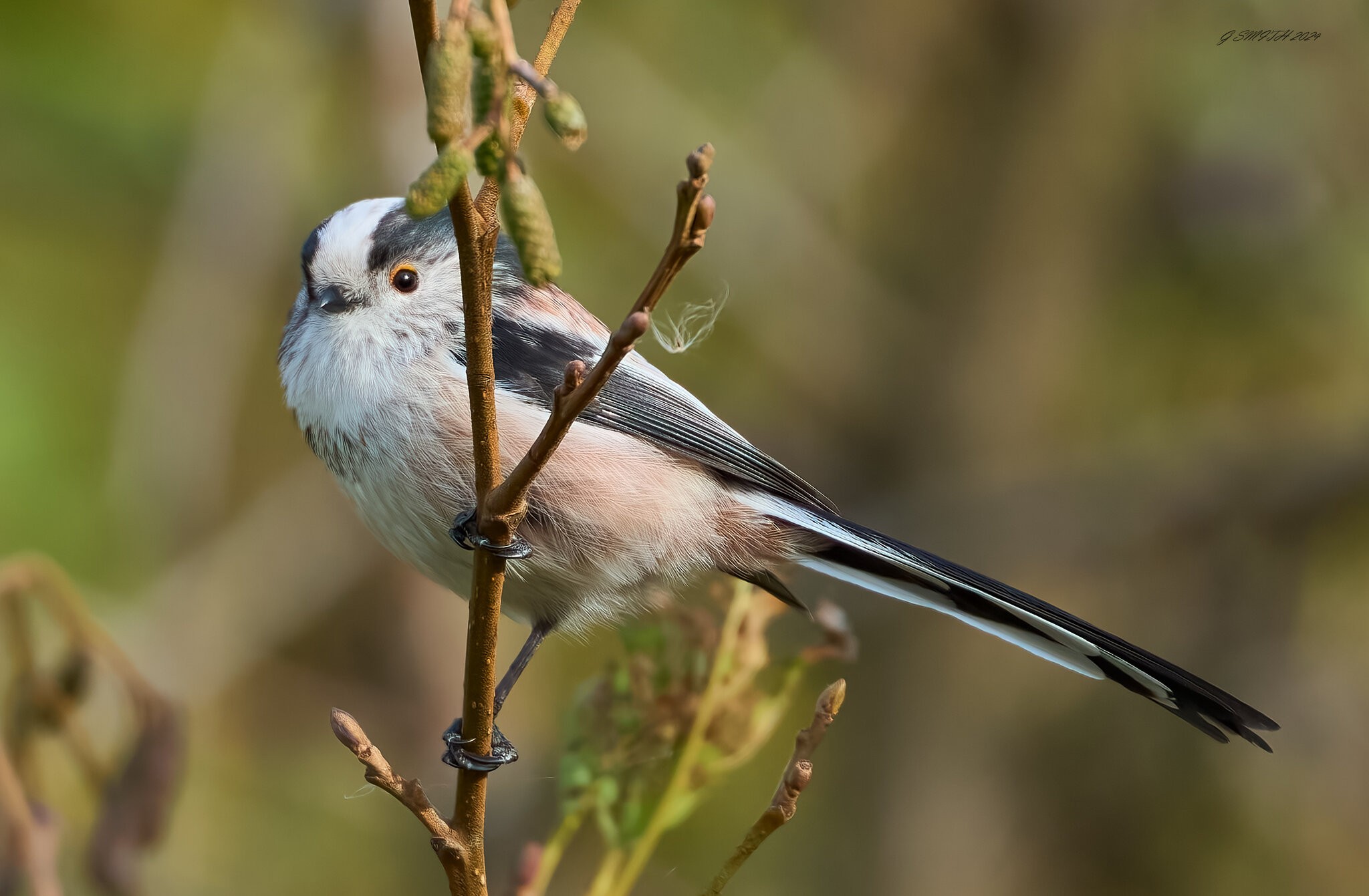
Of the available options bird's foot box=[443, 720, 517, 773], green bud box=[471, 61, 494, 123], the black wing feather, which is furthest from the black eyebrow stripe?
green bud box=[471, 61, 494, 123]

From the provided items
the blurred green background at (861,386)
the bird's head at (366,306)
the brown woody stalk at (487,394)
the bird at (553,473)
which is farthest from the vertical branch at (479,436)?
the blurred green background at (861,386)

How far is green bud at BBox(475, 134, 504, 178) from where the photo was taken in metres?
0.90

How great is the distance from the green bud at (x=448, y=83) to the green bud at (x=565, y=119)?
7 cm

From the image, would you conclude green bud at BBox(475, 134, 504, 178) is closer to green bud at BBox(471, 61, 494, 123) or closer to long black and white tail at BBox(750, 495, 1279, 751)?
green bud at BBox(471, 61, 494, 123)

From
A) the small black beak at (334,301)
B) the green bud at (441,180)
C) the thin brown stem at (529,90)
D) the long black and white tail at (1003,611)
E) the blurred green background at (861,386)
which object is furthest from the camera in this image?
the blurred green background at (861,386)

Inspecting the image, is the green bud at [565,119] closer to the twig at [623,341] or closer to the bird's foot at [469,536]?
the twig at [623,341]

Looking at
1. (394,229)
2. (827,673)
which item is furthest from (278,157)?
(827,673)

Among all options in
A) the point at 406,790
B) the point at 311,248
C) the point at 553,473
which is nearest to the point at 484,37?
the point at 406,790

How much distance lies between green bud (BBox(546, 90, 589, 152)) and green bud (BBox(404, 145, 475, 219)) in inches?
2.7

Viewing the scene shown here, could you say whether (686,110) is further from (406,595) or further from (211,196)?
(406,595)

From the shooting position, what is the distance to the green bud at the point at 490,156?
90 cm

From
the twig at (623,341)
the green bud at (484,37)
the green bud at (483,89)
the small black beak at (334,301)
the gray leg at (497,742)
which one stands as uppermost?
the green bud at (484,37)

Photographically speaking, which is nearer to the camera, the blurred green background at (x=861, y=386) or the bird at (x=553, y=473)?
the bird at (x=553, y=473)

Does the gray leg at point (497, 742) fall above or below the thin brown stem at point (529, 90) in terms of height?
below
